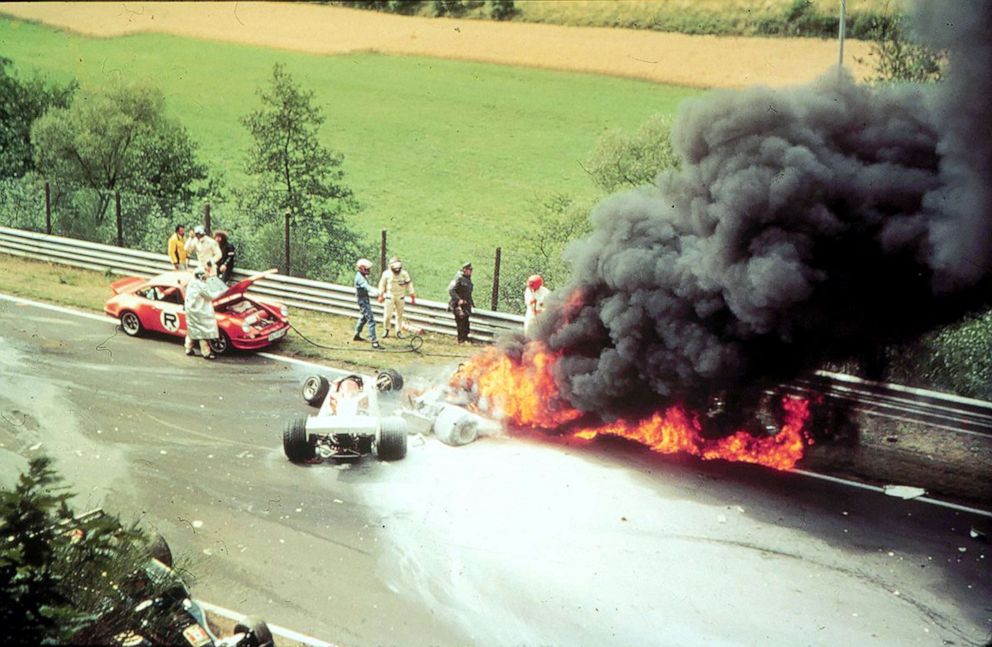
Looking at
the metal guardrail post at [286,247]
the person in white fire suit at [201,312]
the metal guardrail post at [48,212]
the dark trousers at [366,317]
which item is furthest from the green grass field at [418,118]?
the person in white fire suit at [201,312]

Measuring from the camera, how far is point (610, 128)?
67.3 ft

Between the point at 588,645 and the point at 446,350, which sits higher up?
the point at 446,350

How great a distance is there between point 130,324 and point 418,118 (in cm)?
916

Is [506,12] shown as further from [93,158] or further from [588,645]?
[588,645]

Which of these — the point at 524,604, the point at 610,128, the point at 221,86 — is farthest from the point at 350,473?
the point at 221,86

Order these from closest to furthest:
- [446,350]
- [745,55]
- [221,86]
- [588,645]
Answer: [588,645], [446,350], [745,55], [221,86]

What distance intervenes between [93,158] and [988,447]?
60.1 ft

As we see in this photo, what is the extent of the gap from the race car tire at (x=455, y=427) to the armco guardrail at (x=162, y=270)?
11.6 feet

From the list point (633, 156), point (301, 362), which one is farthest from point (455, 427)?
point (633, 156)

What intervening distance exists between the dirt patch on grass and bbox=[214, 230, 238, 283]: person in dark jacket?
5399 mm

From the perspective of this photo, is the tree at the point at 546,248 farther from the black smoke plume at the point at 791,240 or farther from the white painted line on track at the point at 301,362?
the black smoke plume at the point at 791,240

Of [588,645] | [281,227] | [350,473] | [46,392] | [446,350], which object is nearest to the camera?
[588,645]

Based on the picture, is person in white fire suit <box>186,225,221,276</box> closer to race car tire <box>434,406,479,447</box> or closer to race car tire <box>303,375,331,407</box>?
race car tire <box>303,375,331,407</box>

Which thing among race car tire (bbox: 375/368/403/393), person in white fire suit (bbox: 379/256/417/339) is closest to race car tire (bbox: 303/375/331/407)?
race car tire (bbox: 375/368/403/393)
